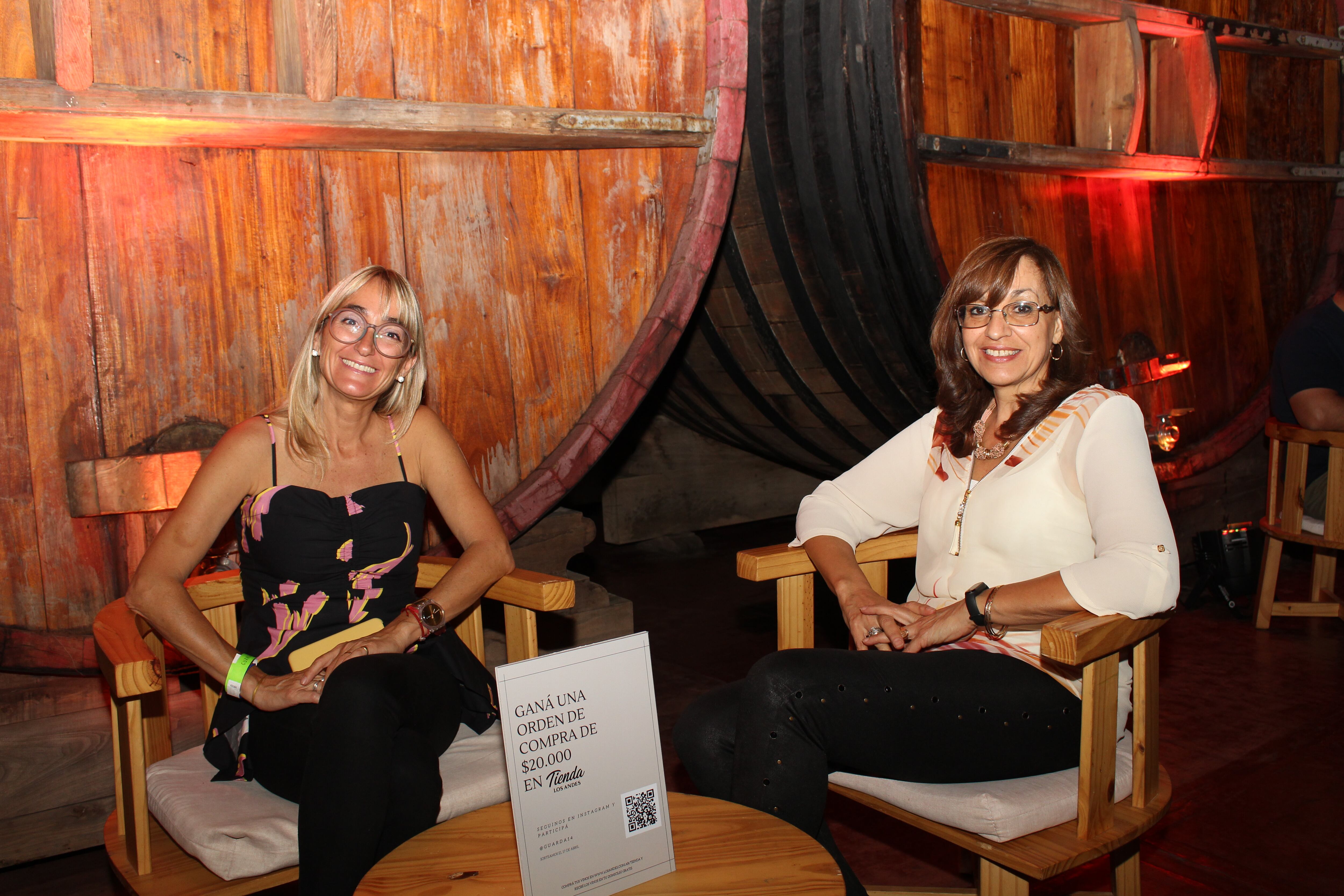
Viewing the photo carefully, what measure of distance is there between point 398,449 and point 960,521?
3.33 feet

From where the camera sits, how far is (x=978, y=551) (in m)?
1.82

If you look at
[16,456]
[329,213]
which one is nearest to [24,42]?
[329,213]

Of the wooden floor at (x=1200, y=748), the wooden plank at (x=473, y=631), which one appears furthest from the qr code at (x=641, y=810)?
→ the wooden floor at (x=1200, y=748)

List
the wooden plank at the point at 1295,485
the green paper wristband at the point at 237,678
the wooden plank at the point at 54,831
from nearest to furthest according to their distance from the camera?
the green paper wristband at the point at 237,678
the wooden plank at the point at 54,831
the wooden plank at the point at 1295,485

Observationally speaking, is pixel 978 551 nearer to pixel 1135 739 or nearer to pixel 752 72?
pixel 1135 739

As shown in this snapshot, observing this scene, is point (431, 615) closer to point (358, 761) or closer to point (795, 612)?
point (358, 761)

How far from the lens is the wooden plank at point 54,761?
2.01m

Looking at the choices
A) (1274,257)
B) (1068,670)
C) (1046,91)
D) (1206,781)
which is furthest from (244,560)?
(1274,257)

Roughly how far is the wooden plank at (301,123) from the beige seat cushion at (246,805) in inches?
41.5

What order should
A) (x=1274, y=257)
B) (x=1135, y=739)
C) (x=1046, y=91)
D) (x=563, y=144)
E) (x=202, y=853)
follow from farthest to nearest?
(x=1274, y=257) → (x=1046, y=91) → (x=563, y=144) → (x=1135, y=739) → (x=202, y=853)

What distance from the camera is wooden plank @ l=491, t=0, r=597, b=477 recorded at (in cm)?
223

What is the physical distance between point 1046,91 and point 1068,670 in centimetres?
208

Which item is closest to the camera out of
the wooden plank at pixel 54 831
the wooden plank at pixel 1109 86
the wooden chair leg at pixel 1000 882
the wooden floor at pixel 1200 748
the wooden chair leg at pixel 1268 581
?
the wooden chair leg at pixel 1000 882

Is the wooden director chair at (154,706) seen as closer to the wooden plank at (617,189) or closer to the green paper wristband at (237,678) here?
the green paper wristband at (237,678)
